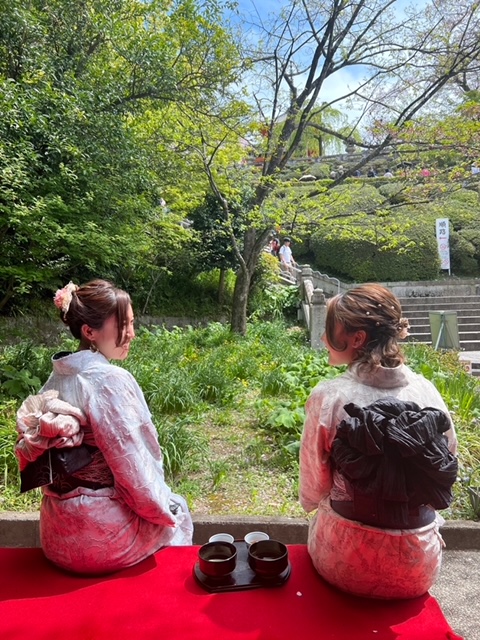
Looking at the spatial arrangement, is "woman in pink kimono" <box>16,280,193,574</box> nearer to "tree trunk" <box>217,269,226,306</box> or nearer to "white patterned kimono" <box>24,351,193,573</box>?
"white patterned kimono" <box>24,351,193,573</box>

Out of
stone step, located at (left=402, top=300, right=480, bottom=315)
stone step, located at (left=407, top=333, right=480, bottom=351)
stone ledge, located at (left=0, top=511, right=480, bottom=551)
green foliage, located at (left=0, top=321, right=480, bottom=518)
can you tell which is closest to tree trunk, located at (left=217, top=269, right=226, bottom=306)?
green foliage, located at (left=0, top=321, right=480, bottom=518)

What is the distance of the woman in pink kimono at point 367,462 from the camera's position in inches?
67.4

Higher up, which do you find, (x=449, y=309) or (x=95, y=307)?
(x=95, y=307)

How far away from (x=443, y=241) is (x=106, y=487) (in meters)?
17.8

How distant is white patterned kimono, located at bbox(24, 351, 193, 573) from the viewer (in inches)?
76.3

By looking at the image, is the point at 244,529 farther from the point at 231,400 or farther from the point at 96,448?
the point at 231,400

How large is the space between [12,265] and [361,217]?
635 cm

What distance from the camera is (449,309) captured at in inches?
571

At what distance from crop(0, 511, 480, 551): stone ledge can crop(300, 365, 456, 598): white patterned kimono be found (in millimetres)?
1165

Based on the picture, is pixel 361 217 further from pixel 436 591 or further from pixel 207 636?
pixel 207 636

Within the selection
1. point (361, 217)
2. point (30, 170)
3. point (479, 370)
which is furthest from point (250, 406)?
point (479, 370)

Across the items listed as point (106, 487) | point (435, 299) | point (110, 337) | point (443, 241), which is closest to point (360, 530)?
point (106, 487)

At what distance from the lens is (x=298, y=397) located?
5242 mm

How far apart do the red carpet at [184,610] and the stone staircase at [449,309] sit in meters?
11.3
